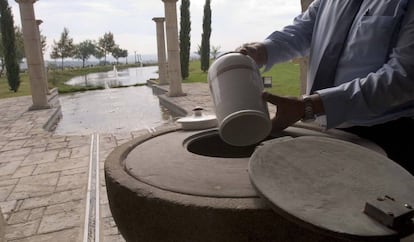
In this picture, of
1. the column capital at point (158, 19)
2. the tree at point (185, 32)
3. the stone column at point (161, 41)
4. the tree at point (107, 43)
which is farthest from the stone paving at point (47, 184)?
the tree at point (107, 43)

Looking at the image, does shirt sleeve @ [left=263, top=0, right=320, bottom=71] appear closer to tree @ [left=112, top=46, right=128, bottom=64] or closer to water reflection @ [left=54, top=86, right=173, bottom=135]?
water reflection @ [left=54, top=86, right=173, bottom=135]

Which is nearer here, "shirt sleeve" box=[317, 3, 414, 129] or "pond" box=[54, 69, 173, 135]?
"shirt sleeve" box=[317, 3, 414, 129]

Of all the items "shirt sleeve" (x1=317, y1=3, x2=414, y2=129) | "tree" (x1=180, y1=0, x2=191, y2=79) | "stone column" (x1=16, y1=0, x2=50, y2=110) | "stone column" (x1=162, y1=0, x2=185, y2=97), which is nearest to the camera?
"shirt sleeve" (x1=317, y1=3, x2=414, y2=129)

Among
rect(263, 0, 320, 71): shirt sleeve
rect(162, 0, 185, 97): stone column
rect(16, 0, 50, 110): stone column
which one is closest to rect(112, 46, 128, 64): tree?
rect(162, 0, 185, 97): stone column

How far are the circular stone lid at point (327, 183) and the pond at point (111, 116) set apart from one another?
5.49 metres

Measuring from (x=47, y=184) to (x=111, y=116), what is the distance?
16.1 feet

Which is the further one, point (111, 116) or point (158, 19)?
point (158, 19)

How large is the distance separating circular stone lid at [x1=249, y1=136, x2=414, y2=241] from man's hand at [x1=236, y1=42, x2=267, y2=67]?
0.60 metres

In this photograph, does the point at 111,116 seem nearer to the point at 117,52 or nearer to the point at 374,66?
the point at 374,66

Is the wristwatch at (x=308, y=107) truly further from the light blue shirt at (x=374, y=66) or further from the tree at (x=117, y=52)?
the tree at (x=117, y=52)

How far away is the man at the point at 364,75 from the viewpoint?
114cm

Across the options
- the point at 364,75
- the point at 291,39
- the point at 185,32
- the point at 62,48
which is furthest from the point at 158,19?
the point at 62,48

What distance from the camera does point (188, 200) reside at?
1.00 meters

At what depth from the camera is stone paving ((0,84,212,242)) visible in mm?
2539
